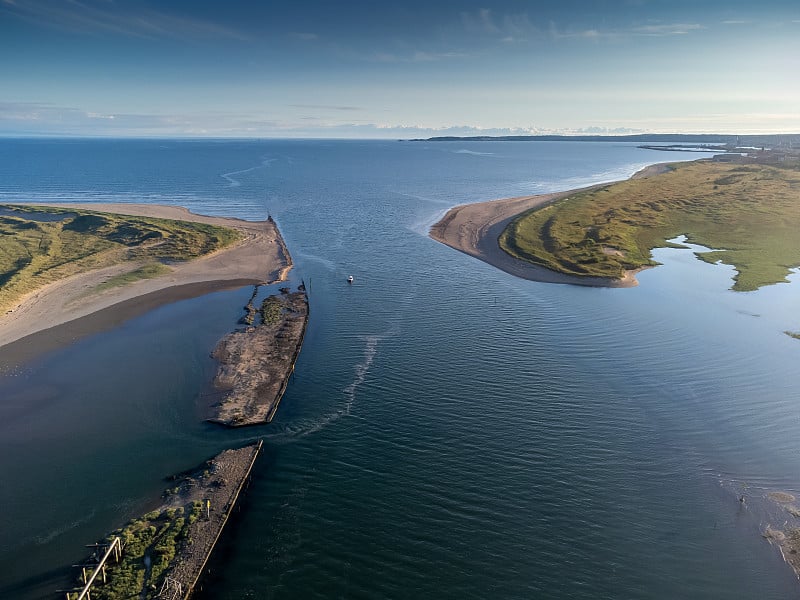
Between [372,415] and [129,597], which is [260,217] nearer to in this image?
[372,415]

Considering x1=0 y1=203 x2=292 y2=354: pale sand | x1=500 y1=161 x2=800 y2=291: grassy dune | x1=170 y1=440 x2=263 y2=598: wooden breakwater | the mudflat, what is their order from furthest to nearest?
1. x1=500 y1=161 x2=800 y2=291: grassy dune
2. the mudflat
3. x1=0 y1=203 x2=292 y2=354: pale sand
4. x1=170 y1=440 x2=263 y2=598: wooden breakwater

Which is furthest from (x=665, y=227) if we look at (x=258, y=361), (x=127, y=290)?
(x=127, y=290)

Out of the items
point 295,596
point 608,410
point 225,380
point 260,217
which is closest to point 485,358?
point 608,410

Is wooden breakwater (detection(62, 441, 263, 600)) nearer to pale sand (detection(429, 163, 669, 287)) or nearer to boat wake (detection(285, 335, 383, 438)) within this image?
boat wake (detection(285, 335, 383, 438))

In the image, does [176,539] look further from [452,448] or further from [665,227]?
[665,227]

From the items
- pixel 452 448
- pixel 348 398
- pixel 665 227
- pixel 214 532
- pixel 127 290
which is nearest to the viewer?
pixel 214 532

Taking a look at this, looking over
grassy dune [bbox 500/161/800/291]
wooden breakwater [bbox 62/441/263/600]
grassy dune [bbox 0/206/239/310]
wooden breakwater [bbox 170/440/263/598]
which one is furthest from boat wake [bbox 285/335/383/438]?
grassy dune [bbox 0/206/239/310]
